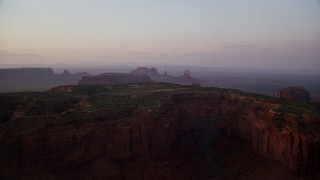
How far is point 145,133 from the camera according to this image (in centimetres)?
2995

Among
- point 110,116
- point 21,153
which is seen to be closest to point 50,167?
point 21,153

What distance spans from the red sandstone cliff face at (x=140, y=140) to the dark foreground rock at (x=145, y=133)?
7cm

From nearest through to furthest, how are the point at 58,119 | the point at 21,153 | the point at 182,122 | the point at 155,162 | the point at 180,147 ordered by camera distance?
the point at 21,153 → the point at 58,119 → the point at 155,162 → the point at 180,147 → the point at 182,122

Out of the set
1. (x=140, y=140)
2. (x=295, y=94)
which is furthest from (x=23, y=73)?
(x=140, y=140)

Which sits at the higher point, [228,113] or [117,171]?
[228,113]

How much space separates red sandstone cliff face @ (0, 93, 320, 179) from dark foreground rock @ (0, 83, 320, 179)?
7 cm

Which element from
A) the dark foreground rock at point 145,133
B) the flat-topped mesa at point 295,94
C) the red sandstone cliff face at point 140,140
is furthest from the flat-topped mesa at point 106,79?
the red sandstone cliff face at point 140,140

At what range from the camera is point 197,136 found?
112ft

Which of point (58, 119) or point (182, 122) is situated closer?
point (58, 119)

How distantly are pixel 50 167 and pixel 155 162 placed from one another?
8268 millimetres

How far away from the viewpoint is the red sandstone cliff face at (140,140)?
26.2 m

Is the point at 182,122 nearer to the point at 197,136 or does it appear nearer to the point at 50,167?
the point at 197,136

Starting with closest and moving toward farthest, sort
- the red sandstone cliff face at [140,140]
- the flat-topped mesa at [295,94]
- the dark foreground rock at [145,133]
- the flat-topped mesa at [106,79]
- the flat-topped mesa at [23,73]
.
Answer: the red sandstone cliff face at [140,140]
the dark foreground rock at [145,133]
the flat-topped mesa at [295,94]
the flat-topped mesa at [106,79]
the flat-topped mesa at [23,73]

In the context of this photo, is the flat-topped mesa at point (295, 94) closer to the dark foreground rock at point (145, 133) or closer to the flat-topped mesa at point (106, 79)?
the flat-topped mesa at point (106, 79)
